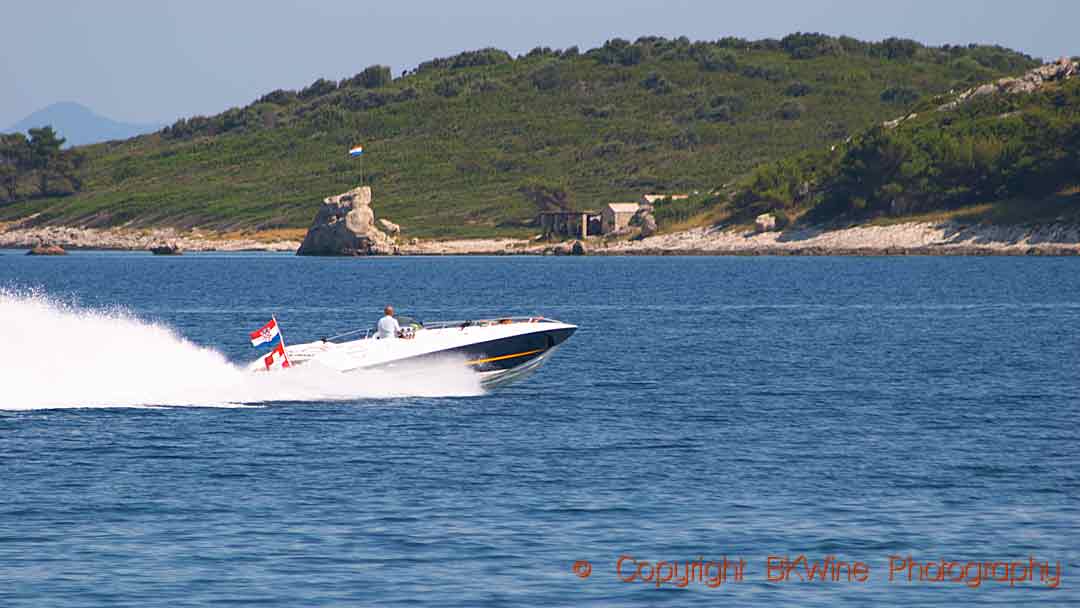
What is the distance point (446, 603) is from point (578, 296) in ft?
256

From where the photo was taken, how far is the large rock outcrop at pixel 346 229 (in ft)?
578

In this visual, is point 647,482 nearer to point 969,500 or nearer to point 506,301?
point 969,500

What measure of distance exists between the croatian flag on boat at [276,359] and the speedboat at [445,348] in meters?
0.14

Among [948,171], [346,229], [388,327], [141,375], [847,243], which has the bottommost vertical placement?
[847,243]

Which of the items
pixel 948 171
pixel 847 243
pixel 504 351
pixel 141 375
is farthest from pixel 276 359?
pixel 948 171

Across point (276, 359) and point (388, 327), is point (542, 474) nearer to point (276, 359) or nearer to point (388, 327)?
point (388, 327)

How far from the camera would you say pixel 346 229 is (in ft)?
582

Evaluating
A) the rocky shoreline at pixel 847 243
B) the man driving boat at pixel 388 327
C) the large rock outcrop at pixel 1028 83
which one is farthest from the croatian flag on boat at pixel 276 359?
the large rock outcrop at pixel 1028 83

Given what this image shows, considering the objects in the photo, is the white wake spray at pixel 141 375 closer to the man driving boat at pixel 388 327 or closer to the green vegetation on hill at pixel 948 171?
the man driving boat at pixel 388 327

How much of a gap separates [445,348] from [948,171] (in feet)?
416

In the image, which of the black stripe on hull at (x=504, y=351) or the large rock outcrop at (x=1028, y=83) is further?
the large rock outcrop at (x=1028, y=83)

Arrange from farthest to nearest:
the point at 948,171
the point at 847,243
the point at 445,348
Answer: the point at 847,243, the point at 948,171, the point at 445,348

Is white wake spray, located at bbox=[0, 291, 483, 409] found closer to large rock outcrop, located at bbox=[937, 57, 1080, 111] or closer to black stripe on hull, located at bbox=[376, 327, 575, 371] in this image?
black stripe on hull, located at bbox=[376, 327, 575, 371]

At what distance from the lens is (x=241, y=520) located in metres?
24.0
